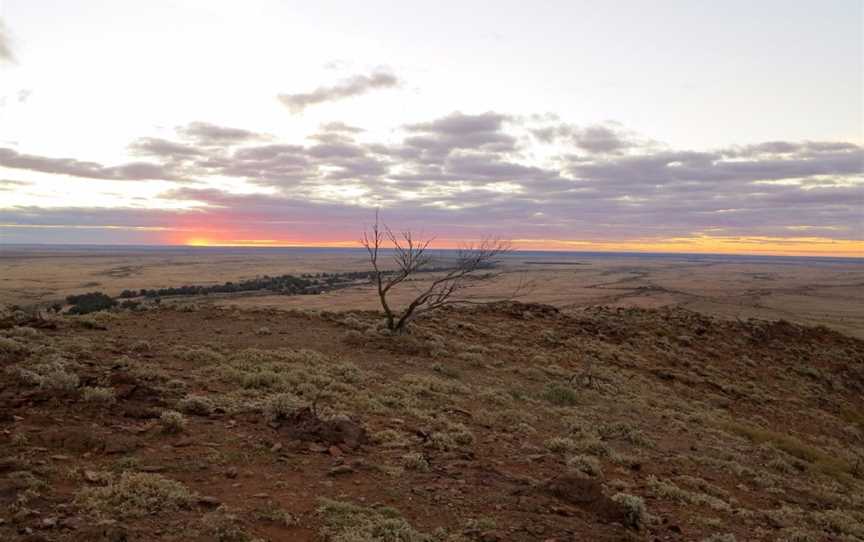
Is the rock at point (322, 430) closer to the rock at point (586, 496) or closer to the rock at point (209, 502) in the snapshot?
the rock at point (209, 502)

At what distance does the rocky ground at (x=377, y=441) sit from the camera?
19.7 feet

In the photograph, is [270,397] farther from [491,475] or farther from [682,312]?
[682,312]

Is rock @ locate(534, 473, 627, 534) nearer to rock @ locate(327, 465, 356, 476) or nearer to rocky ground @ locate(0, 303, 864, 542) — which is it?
rocky ground @ locate(0, 303, 864, 542)

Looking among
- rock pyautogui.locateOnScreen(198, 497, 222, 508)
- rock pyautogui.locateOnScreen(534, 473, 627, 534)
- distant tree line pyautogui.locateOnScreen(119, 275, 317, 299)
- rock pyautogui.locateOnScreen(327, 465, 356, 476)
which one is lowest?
distant tree line pyautogui.locateOnScreen(119, 275, 317, 299)

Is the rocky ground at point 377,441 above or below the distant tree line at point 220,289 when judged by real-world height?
above

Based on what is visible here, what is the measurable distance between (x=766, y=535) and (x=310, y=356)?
31.3 feet

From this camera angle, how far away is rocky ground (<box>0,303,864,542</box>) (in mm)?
6004

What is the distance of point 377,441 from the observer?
8633mm

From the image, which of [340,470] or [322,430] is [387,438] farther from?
[340,470]

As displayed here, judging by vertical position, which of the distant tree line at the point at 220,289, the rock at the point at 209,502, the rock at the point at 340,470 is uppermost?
the rock at the point at 209,502

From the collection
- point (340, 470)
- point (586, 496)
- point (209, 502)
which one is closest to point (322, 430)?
point (340, 470)

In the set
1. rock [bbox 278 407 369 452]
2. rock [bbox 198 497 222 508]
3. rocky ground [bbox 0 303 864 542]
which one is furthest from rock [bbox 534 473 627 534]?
rock [bbox 198 497 222 508]

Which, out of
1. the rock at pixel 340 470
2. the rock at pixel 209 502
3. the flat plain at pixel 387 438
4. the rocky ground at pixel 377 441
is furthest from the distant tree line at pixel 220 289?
the rock at pixel 209 502

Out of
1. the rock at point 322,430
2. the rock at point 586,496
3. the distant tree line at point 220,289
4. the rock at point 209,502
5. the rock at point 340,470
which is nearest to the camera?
the rock at point 209,502
